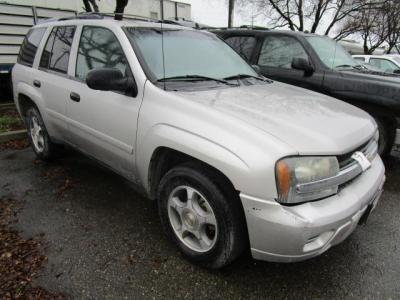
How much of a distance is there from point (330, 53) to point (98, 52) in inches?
146

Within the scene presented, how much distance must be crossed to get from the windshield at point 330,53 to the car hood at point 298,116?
2335 millimetres

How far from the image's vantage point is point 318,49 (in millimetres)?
5387

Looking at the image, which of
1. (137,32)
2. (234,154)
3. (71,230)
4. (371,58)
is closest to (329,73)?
(137,32)

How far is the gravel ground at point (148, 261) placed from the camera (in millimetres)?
2406

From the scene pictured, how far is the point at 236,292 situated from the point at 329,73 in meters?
3.69

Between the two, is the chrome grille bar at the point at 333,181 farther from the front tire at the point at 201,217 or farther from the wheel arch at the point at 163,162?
the wheel arch at the point at 163,162

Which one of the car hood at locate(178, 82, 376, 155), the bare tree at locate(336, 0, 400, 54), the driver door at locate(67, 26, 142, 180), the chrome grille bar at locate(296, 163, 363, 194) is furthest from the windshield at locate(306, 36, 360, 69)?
the bare tree at locate(336, 0, 400, 54)

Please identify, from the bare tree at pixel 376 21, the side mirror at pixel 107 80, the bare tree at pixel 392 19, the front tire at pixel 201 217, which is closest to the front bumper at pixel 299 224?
the front tire at pixel 201 217

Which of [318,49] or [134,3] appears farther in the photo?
[134,3]

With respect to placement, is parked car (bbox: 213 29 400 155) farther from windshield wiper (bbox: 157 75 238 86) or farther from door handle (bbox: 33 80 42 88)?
door handle (bbox: 33 80 42 88)

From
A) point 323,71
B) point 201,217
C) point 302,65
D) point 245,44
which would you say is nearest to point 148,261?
point 201,217

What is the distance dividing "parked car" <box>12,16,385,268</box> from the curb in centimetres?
205

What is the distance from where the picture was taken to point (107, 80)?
271 centimetres

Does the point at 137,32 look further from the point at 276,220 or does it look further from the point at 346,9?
the point at 346,9
